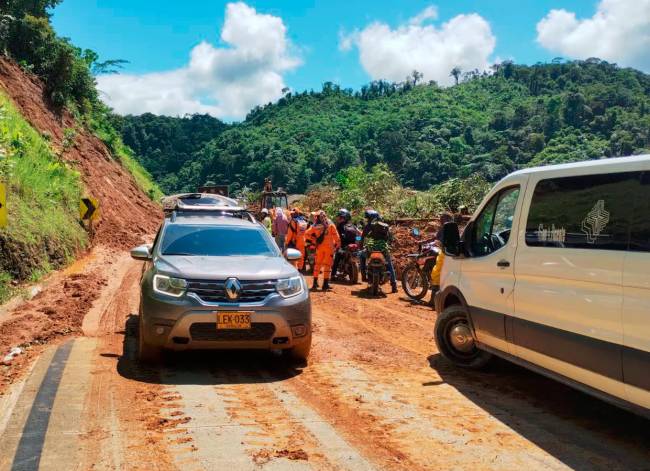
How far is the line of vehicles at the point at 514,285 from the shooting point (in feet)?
14.3

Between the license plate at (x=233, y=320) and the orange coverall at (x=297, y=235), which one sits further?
the orange coverall at (x=297, y=235)

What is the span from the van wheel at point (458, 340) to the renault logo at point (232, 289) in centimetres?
239

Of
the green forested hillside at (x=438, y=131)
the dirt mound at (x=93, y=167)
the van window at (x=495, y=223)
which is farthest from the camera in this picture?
the green forested hillside at (x=438, y=131)

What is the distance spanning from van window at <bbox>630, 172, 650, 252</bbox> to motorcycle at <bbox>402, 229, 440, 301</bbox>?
7646 mm

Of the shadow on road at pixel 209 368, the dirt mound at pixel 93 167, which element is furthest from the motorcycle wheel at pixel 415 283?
the dirt mound at pixel 93 167

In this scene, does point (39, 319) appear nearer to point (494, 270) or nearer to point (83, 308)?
point (83, 308)

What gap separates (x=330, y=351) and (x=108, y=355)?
2675 mm

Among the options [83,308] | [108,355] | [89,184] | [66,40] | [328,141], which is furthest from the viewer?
[328,141]

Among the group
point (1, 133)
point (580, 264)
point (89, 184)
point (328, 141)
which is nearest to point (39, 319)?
point (580, 264)

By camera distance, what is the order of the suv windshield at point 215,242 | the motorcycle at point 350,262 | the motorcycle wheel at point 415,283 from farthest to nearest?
the motorcycle at point 350,262 → the motorcycle wheel at point 415,283 → the suv windshield at point 215,242

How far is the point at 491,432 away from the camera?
4832mm

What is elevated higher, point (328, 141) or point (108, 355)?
point (328, 141)

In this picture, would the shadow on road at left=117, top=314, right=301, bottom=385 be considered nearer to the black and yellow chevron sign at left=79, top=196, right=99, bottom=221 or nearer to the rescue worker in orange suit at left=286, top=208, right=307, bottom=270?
the rescue worker in orange suit at left=286, top=208, right=307, bottom=270

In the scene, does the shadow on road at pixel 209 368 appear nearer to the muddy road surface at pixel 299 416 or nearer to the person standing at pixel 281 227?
the muddy road surface at pixel 299 416
